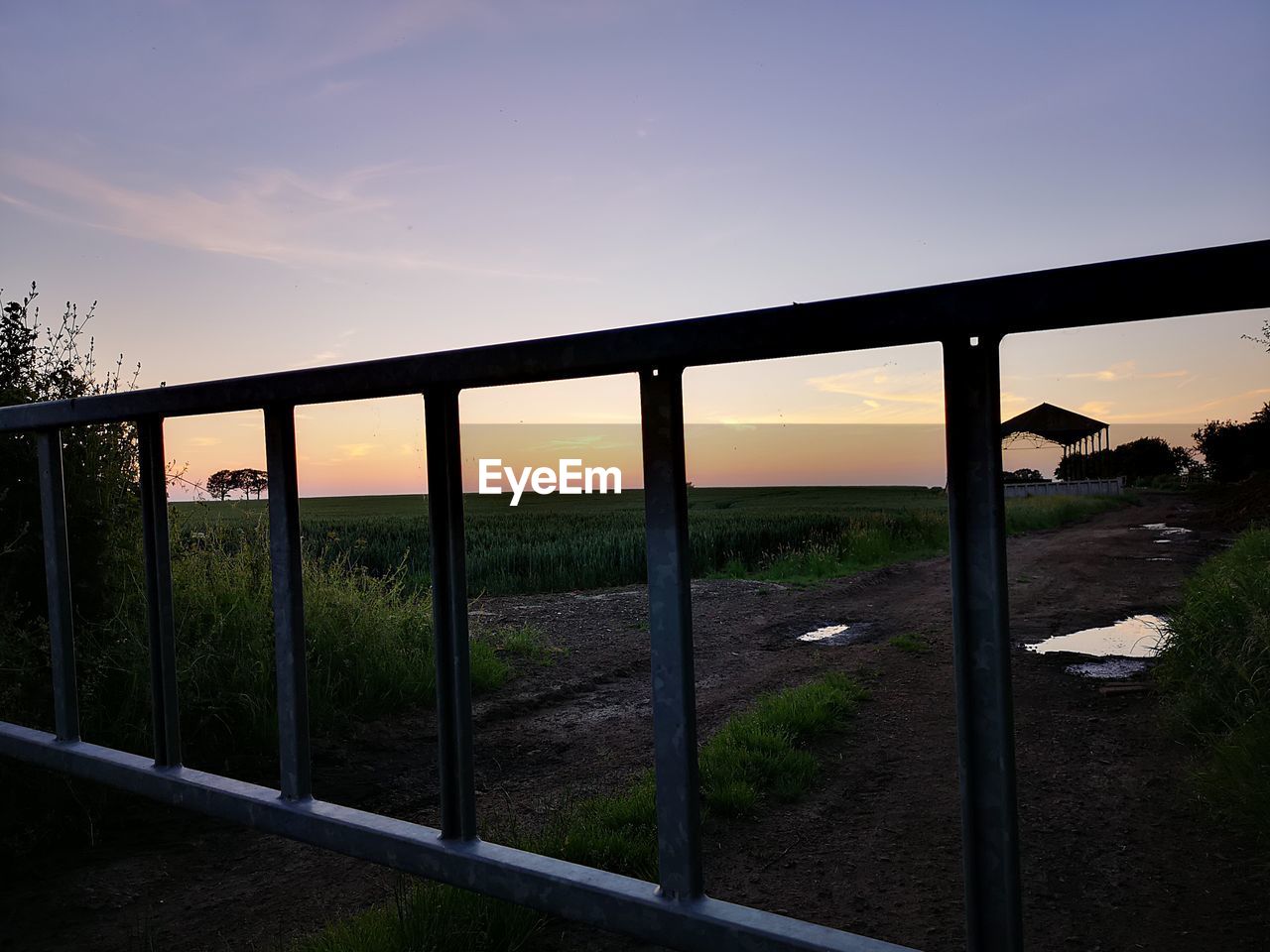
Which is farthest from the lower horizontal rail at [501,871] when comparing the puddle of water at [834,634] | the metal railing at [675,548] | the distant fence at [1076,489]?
the distant fence at [1076,489]

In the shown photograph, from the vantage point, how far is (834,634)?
671 cm

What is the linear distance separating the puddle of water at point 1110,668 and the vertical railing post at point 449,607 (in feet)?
13.5

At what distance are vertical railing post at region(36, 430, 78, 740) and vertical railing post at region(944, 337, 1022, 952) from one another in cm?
193

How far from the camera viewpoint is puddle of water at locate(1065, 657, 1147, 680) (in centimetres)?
451

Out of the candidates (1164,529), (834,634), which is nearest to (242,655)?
(834,634)

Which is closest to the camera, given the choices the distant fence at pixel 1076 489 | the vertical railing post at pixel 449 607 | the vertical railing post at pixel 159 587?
the vertical railing post at pixel 449 607

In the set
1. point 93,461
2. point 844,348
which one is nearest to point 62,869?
point 93,461

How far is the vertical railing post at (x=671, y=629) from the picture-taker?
1.07 metres

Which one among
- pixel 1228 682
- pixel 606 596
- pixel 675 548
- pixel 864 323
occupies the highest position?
pixel 864 323

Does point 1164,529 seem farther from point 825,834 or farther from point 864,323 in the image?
point 864,323

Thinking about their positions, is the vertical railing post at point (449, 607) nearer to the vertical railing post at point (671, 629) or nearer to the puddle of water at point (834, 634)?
the vertical railing post at point (671, 629)

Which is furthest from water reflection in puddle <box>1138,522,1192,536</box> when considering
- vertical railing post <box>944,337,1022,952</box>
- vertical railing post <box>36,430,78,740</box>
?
vertical railing post <box>36,430,78,740</box>

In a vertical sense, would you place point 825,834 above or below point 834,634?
above

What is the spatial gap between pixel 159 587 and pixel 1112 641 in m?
→ 5.56
